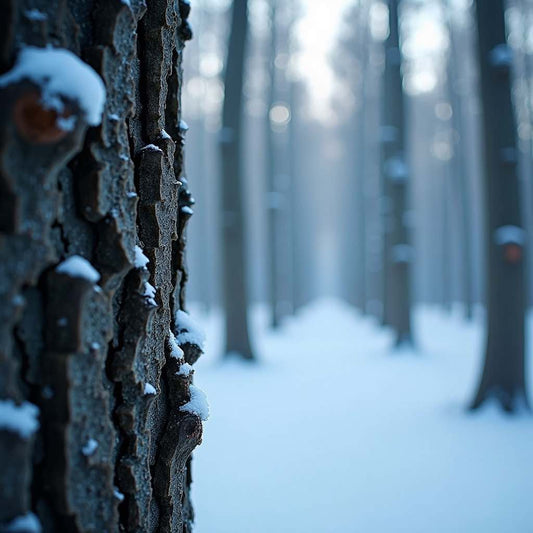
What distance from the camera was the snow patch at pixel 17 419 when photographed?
65cm

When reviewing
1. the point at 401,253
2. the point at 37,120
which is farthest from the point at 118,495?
the point at 401,253

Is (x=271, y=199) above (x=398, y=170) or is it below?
above

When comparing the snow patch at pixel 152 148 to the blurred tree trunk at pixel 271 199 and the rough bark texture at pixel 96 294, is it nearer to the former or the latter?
the rough bark texture at pixel 96 294

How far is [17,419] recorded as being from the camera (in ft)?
2.16

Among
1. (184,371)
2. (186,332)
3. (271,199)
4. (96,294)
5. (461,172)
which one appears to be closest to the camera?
(96,294)

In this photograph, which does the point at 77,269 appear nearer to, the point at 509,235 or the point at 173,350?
the point at 173,350

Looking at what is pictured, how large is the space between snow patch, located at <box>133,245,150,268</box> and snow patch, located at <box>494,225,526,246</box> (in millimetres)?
4198

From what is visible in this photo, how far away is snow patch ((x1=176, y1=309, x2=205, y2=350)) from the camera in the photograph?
120 centimetres

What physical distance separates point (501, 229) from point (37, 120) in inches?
178

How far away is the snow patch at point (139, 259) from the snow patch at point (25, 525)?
0.40 metres

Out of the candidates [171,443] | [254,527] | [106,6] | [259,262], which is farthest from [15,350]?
[259,262]

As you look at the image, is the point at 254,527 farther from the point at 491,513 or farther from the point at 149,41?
the point at 149,41

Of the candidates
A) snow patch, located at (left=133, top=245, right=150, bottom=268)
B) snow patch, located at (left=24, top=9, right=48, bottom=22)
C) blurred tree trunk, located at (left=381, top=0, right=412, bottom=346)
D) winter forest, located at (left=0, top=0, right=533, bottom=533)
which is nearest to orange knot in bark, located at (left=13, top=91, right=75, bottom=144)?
winter forest, located at (left=0, top=0, right=533, bottom=533)

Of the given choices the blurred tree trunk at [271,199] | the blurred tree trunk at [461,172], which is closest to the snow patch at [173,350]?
the blurred tree trunk at [271,199]
